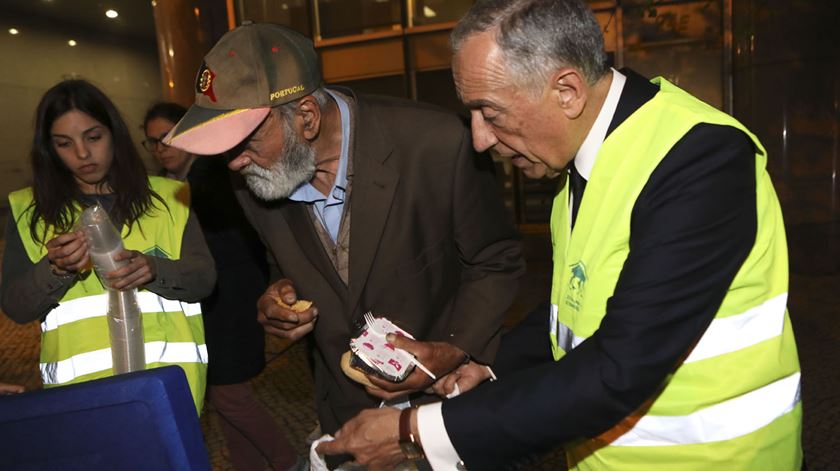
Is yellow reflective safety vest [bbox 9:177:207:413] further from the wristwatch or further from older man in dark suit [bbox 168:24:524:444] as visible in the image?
the wristwatch

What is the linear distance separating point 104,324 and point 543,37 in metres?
1.88

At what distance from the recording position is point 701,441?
4.60 feet

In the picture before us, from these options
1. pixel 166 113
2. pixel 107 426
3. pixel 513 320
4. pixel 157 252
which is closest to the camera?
pixel 107 426

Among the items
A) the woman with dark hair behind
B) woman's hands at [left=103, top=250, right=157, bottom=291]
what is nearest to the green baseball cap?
woman's hands at [left=103, top=250, right=157, bottom=291]

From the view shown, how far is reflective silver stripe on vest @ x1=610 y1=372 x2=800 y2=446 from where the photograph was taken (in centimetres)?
139

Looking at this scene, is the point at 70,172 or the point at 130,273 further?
the point at 70,172

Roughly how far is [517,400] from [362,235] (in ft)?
2.95

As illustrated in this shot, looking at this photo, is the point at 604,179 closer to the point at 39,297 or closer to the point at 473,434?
the point at 473,434

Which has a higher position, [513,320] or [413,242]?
[413,242]

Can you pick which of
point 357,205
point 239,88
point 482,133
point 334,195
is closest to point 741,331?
point 482,133

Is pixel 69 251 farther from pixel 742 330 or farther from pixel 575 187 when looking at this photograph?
pixel 742 330

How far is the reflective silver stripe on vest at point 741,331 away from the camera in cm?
137

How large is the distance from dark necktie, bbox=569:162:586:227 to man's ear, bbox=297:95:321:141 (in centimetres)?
82

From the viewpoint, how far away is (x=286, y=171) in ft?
6.75
